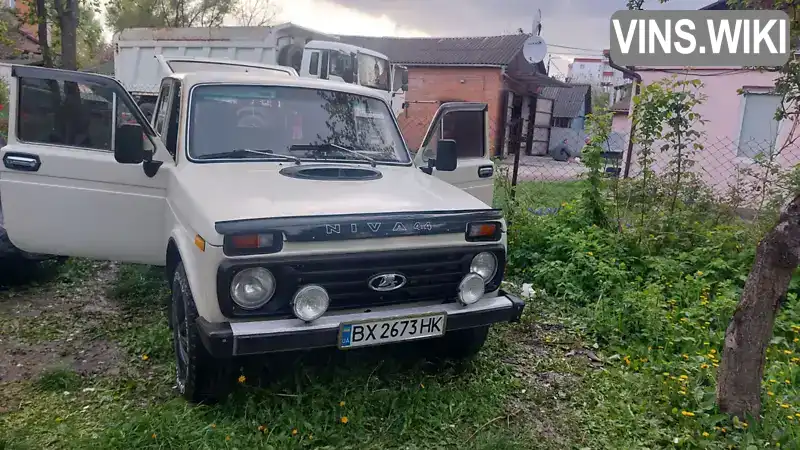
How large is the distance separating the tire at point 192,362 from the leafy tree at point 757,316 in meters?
2.88

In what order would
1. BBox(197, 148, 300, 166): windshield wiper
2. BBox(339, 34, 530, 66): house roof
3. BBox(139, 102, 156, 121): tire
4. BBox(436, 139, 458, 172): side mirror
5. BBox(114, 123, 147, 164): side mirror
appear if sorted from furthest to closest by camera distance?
BBox(339, 34, 530, 66): house roof < BBox(139, 102, 156, 121): tire < BBox(436, 139, 458, 172): side mirror < BBox(197, 148, 300, 166): windshield wiper < BBox(114, 123, 147, 164): side mirror

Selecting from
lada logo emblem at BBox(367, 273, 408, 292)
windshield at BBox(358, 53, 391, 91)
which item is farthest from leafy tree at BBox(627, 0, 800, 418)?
windshield at BBox(358, 53, 391, 91)

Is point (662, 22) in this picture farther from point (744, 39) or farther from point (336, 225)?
point (336, 225)

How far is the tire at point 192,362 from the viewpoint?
3156mm

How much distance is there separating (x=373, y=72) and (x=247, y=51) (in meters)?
3.21

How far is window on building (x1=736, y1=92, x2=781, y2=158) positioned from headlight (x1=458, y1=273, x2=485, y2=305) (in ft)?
32.4

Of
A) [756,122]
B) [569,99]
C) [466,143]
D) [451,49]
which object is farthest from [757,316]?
[569,99]

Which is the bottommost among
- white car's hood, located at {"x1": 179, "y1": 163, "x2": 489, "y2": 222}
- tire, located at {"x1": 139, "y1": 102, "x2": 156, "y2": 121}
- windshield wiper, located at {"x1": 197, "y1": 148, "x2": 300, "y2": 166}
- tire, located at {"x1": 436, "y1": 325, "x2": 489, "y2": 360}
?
tire, located at {"x1": 436, "y1": 325, "x2": 489, "y2": 360}

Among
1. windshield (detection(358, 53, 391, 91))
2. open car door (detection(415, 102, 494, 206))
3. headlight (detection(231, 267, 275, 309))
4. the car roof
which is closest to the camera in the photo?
headlight (detection(231, 267, 275, 309))

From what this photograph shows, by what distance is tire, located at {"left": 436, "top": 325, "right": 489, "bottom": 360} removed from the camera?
3936 mm

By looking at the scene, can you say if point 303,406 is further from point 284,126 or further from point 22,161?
point 22,161

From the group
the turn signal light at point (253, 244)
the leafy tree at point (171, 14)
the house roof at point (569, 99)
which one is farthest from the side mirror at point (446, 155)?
the house roof at point (569, 99)

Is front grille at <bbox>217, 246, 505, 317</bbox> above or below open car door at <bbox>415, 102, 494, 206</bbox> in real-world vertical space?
below

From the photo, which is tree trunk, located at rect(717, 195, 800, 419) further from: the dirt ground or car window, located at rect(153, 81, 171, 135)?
car window, located at rect(153, 81, 171, 135)
